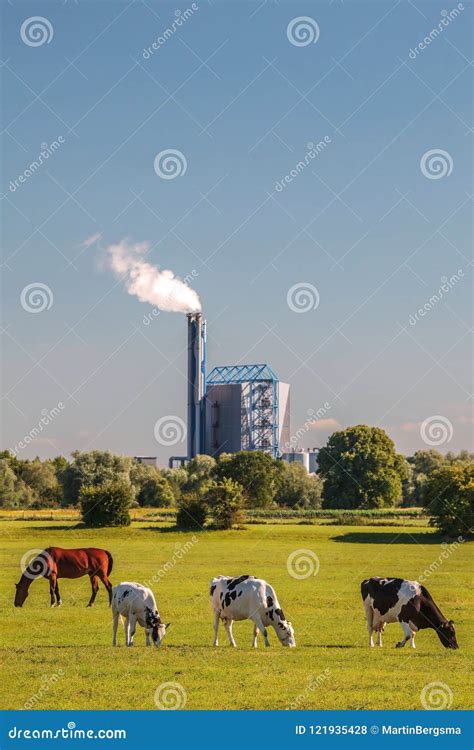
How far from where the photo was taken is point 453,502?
183 ft

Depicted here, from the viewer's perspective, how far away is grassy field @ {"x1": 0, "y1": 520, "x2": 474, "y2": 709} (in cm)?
1473

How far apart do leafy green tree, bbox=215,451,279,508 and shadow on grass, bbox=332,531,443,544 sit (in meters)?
32.2

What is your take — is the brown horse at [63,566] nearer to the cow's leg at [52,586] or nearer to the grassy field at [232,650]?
the cow's leg at [52,586]

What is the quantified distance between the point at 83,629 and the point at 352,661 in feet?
26.9

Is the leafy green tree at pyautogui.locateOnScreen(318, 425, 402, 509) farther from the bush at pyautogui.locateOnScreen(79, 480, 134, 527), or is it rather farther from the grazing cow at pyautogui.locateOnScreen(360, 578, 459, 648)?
the grazing cow at pyautogui.locateOnScreen(360, 578, 459, 648)

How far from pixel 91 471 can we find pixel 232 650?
77603 mm

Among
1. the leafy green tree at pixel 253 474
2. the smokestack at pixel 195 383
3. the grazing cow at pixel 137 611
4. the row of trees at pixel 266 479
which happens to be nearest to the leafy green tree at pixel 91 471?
the row of trees at pixel 266 479

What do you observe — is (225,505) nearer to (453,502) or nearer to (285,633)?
(453,502)

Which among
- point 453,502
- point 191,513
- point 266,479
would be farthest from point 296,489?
point 453,502

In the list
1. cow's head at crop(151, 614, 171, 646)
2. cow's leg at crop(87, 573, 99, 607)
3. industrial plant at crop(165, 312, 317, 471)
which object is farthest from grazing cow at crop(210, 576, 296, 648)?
industrial plant at crop(165, 312, 317, 471)

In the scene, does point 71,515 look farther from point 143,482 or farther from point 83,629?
point 83,629

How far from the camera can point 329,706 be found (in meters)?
14.0

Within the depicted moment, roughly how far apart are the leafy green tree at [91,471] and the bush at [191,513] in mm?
31295

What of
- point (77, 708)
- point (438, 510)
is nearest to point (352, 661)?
point (77, 708)
